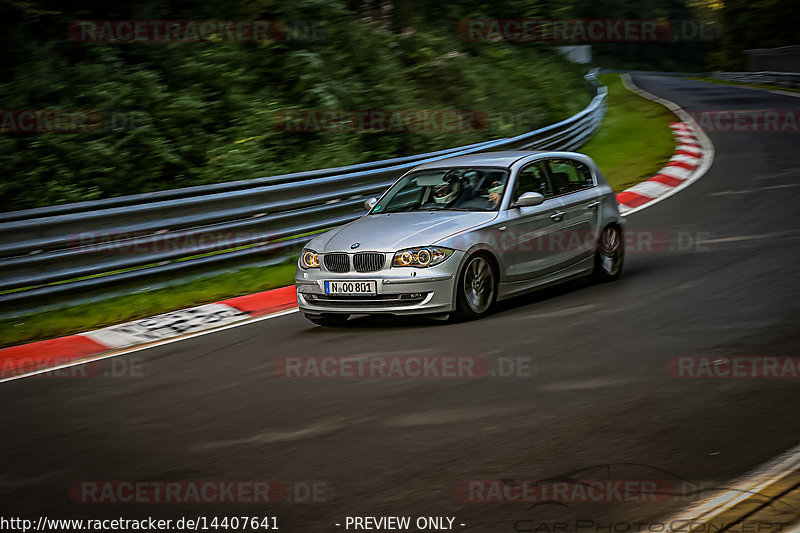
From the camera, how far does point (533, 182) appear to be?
1001 centimetres

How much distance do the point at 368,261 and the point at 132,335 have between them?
256 centimetres

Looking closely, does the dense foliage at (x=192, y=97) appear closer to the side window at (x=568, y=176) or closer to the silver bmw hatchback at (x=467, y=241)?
the silver bmw hatchback at (x=467, y=241)

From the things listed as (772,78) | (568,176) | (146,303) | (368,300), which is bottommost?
(772,78)

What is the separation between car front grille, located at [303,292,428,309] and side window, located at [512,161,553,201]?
5.41 feet

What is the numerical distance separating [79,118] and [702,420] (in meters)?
11.8

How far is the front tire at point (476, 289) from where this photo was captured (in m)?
8.84

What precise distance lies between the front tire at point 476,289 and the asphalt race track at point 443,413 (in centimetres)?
15

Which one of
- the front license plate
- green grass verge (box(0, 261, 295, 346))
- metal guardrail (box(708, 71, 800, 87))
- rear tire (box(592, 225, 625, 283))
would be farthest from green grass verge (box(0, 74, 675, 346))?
metal guardrail (box(708, 71, 800, 87))

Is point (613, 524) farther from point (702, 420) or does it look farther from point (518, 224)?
point (518, 224)

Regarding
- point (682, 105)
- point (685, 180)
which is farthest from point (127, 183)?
point (682, 105)

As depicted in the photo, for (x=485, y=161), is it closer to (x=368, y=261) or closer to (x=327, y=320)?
(x=368, y=261)

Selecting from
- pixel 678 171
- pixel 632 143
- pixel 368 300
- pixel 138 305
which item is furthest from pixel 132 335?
pixel 632 143

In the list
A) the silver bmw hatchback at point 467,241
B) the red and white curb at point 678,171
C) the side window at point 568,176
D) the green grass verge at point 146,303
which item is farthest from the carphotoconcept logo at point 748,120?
the silver bmw hatchback at point 467,241

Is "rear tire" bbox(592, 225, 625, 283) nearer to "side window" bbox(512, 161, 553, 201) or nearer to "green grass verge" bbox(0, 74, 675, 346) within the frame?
"side window" bbox(512, 161, 553, 201)
